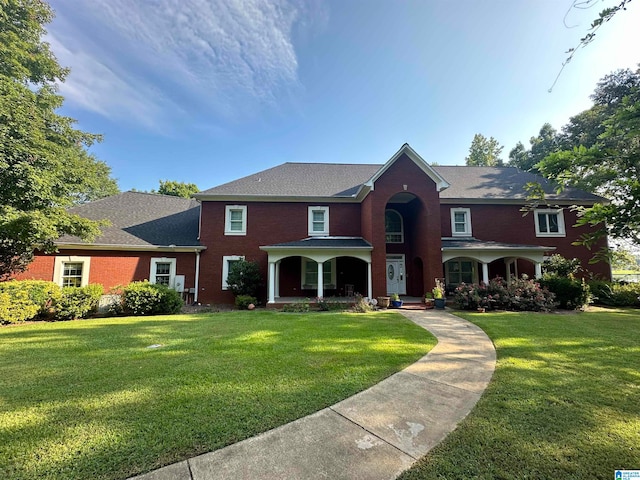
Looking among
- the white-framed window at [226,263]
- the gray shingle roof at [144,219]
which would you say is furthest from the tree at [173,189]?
the white-framed window at [226,263]

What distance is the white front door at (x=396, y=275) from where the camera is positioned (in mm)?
16969

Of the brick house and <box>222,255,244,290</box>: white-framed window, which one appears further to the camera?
<box>222,255,244,290</box>: white-framed window

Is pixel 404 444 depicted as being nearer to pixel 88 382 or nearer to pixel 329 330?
pixel 88 382

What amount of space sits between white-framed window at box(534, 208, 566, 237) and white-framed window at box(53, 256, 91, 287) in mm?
26025

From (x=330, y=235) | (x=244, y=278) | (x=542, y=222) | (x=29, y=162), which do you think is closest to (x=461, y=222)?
(x=542, y=222)

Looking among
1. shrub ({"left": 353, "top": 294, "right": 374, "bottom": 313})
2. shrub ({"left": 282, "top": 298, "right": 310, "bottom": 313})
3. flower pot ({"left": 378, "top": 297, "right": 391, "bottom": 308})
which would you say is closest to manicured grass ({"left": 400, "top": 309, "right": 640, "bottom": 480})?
shrub ({"left": 353, "top": 294, "right": 374, "bottom": 313})

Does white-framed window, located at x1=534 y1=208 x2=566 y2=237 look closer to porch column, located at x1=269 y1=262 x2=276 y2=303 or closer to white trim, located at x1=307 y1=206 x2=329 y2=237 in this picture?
white trim, located at x1=307 y1=206 x2=329 y2=237

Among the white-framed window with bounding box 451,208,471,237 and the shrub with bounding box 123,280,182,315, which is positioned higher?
the white-framed window with bounding box 451,208,471,237

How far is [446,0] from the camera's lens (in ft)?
20.1

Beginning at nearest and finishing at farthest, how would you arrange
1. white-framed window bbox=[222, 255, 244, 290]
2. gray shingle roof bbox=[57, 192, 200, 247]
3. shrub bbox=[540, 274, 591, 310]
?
shrub bbox=[540, 274, 591, 310], gray shingle roof bbox=[57, 192, 200, 247], white-framed window bbox=[222, 255, 244, 290]

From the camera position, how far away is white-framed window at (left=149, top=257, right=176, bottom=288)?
15.0 meters

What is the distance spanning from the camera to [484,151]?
36.1 metres

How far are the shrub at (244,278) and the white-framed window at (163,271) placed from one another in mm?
3217

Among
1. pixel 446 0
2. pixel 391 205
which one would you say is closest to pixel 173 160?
pixel 391 205
